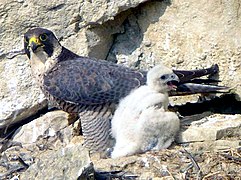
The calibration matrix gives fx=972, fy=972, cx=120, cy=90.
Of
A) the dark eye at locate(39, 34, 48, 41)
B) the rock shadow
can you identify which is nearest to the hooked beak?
the rock shadow

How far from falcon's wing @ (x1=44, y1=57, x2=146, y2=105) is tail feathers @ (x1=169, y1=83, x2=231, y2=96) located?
0.99 feet

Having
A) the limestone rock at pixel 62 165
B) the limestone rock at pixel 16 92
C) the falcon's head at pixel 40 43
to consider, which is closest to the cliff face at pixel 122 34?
the limestone rock at pixel 16 92

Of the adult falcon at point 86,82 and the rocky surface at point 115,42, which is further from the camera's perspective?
the rocky surface at point 115,42

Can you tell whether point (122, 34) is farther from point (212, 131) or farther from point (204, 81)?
point (212, 131)

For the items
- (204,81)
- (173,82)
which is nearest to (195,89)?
(204,81)

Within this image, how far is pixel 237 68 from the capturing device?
653 centimetres

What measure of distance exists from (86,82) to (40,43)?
17.3 inches

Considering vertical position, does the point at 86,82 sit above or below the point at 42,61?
below

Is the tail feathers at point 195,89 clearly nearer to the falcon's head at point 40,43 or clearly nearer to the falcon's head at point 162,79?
the falcon's head at point 162,79

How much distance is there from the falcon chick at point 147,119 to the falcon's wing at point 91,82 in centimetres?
10

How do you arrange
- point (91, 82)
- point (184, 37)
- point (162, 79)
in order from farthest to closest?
point (184, 37) → point (91, 82) → point (162, 79)

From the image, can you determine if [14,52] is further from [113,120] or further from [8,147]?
[113,120]

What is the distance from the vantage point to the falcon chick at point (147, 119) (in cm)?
584

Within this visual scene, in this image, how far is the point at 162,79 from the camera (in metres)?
5.96
